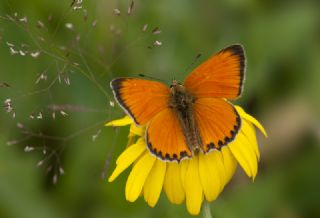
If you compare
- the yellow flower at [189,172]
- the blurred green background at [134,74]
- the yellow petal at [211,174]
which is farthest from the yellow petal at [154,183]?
the blurred green background at [134,74]

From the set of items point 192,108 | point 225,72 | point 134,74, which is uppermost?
point 225,72

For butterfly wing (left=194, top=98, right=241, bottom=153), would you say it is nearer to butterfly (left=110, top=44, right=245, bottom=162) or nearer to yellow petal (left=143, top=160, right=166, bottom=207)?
butterfly (left=110, top=44, right=245, bottom=162)

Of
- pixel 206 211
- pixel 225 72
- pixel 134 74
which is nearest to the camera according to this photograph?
pixel 206 211

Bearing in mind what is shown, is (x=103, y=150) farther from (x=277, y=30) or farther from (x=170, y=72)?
(x=277, y=30)

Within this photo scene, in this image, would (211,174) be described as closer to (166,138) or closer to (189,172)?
(189,172)

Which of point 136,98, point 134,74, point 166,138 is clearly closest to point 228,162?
point 166,138

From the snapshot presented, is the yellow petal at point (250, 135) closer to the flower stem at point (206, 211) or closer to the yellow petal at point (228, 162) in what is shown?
the yellow petal at point (228, 162)
